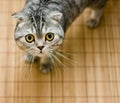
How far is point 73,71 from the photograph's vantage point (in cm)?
140

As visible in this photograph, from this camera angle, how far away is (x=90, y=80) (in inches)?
54.5

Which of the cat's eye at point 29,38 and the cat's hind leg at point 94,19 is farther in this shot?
the cat's hind leg at point 94,19

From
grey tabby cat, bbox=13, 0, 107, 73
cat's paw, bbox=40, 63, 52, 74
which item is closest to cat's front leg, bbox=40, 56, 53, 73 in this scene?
cat's paw, bbox=40, 63, 52, 74

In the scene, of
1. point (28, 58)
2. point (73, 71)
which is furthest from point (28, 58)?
point (73, 71)

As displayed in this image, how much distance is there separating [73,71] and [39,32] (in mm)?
406

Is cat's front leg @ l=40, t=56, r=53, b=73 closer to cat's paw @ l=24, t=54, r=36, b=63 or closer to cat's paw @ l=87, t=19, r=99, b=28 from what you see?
cat's paw @ l=24, t=54, r=36, b=63

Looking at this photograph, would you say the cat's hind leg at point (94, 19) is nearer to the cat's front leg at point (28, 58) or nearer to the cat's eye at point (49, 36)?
the cat's front leg at point (28, 58)

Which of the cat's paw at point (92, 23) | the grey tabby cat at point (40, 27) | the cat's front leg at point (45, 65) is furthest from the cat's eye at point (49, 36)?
the cat's paw at point (92, 23)

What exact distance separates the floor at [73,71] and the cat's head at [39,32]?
0.30 m

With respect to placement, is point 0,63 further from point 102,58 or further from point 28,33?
point 102,58

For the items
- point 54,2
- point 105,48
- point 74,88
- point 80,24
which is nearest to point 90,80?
point 74,88

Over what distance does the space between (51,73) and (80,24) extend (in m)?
0.31

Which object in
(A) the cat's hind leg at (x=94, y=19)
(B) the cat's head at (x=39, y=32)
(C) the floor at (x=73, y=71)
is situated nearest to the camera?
(B) the cat's head at (x=39, y=32)

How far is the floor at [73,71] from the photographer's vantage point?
1.34m
